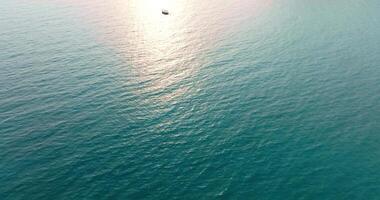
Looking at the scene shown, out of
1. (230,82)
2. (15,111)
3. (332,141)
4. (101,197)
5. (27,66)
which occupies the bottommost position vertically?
(332,141)

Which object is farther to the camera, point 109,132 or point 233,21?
point 233,21

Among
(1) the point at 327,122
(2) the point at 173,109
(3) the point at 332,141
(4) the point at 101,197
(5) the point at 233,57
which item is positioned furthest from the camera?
(5) the point at 233,57

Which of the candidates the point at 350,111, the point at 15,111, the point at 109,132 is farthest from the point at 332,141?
the point at 15,111

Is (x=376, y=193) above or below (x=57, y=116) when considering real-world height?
below

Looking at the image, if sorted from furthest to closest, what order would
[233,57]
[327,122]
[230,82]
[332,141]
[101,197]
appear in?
1. [233,57]
2. [230,82]
3. [327,122]
4. [332,141]
5. [101,197]

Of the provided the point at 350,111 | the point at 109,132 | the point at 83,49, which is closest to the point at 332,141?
the point at 350,111

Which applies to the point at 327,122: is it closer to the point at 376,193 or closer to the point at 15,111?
the point at 376,193

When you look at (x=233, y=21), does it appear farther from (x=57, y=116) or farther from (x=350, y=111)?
(x=57, y=116)
